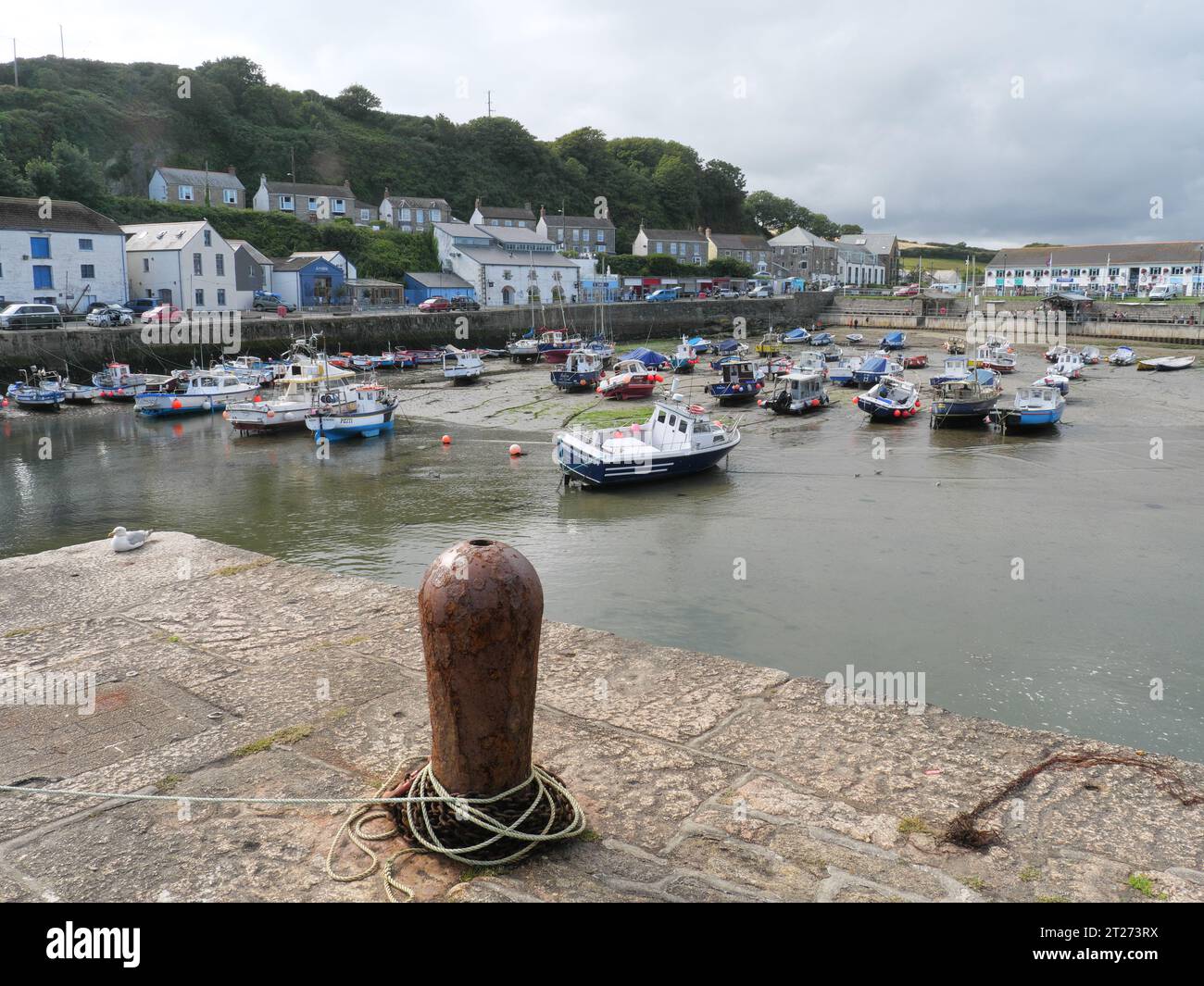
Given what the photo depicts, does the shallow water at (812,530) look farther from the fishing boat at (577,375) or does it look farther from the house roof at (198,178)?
the house roof at (198,178)

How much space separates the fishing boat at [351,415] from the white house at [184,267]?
2407 centimetres

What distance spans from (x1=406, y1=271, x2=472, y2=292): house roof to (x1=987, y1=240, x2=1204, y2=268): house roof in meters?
59.6

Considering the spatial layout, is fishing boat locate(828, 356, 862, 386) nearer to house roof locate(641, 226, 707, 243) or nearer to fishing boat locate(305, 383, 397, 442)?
fishing boat locate(305, 383, 397, 442)

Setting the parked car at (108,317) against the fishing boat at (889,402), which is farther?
the parked car at (108,317)

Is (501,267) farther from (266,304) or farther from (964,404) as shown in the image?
(964,404)

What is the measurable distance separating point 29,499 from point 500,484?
10.9m

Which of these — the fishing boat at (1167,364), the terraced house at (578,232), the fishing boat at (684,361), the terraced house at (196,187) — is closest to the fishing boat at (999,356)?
the fishing boat at (1167,364)

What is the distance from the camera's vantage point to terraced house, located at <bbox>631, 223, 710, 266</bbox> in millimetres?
92125

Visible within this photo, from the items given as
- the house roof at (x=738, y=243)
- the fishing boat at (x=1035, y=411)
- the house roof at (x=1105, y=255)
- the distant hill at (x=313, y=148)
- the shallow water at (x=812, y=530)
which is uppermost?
the distant hill at (x=313, y=148)

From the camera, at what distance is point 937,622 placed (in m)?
12.5

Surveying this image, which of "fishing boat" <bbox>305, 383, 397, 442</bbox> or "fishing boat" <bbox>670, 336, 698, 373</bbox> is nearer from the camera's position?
"fishing boat" <bbox>305, 383, 397, 442</bbox>

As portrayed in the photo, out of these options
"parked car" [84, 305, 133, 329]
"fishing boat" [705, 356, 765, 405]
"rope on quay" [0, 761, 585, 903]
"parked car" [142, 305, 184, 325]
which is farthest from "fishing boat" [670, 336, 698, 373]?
"rope on quay" [0, 761, 585, 903]

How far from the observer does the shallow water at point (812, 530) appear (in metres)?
11.2
